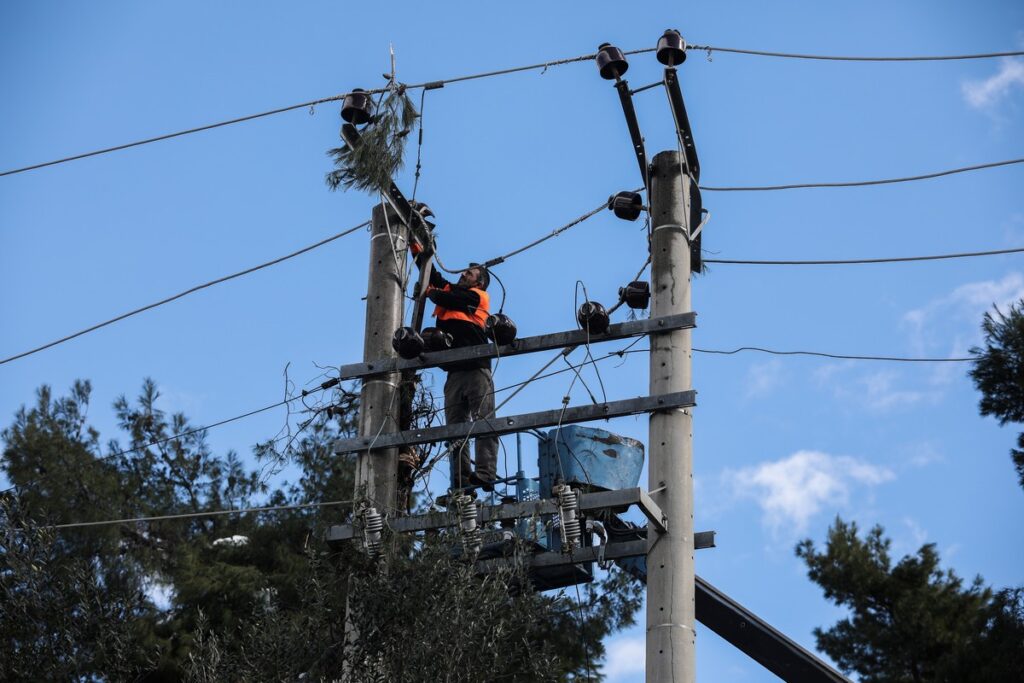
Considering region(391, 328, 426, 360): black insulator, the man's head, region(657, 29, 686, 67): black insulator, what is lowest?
region(391, 328, 426, 360): black insulator

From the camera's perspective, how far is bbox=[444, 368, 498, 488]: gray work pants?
36.3ft

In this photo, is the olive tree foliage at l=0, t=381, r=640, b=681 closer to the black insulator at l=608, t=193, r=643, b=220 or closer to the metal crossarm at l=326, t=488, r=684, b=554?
the metal crossarm at l=326, t=488, r=684, b=554

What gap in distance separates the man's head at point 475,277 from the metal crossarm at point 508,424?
6.13 feet

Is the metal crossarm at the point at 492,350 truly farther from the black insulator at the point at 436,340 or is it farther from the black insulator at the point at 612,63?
the black insulator at the point at 612,63

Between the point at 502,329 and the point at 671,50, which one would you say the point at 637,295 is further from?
the point at 671,50

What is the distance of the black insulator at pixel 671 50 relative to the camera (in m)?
11.1

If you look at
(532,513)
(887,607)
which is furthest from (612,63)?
(887,607)

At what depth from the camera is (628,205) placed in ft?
37.1

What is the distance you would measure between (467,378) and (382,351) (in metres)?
0.72

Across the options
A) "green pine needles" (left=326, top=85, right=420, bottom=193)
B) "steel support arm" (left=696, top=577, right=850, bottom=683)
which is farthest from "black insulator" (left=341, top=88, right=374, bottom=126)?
"steel support arm" (left=696, top=577, right=850, bottom=683)

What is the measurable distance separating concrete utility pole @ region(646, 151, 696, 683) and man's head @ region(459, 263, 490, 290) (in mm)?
1878

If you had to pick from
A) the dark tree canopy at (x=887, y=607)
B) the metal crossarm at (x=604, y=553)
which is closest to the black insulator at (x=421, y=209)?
the metal crossarm at (x=604, y=553)

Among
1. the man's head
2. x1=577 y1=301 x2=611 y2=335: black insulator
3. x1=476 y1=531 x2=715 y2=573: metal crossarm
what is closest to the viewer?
x1=476 y1=531 x2=715 y2=573: metal crossarm

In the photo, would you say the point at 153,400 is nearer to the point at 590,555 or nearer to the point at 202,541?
the point at 202,541
